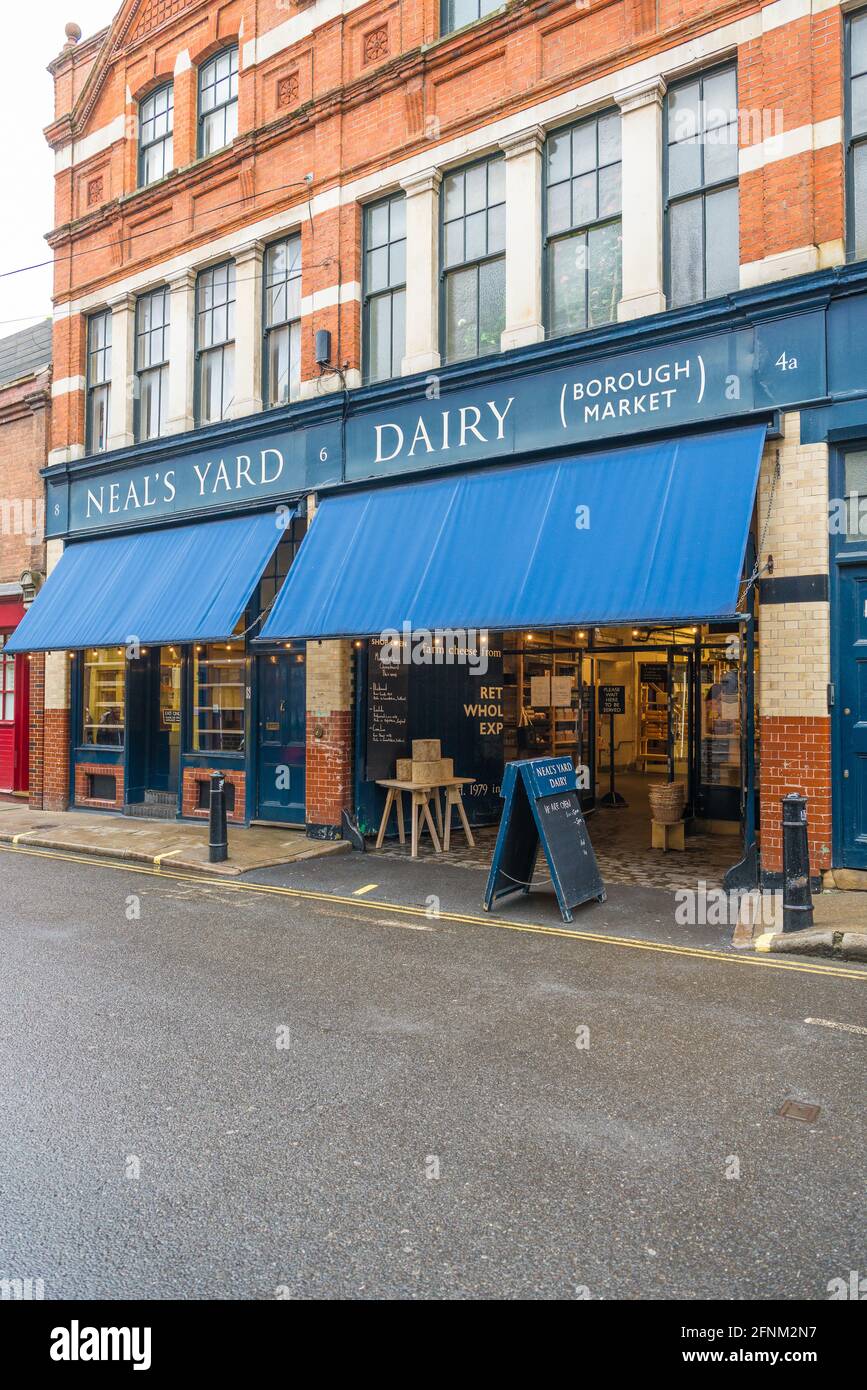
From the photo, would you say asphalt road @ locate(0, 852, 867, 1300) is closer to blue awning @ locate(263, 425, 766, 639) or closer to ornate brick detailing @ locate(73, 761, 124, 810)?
blue awning @ locate(263, 425, 766, 639)

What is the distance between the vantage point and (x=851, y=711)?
28.4 feet

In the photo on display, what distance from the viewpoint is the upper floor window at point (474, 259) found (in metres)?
11.7

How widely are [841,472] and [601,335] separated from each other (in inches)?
126

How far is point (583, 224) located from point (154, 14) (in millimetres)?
10064

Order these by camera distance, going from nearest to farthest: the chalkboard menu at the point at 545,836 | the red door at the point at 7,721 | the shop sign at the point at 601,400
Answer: the chalkboard menu at the point at 545,836 → the shop sign at the point at 601,400 → the red door at the point at 7,721

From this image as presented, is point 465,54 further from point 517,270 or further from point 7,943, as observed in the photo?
point 7,943

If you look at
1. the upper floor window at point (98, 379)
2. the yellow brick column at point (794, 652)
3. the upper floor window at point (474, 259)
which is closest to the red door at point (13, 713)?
the upper floor window at point (98, 379)

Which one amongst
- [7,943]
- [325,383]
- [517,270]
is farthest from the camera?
[325,383]

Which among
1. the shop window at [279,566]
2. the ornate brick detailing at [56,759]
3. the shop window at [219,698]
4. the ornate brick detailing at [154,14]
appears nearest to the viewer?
the shop window at [279,566]

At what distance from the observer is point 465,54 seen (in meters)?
11.7

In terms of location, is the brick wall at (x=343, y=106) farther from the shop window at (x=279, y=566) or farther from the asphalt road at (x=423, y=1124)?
the asphalt road at (x=423, y=1124)

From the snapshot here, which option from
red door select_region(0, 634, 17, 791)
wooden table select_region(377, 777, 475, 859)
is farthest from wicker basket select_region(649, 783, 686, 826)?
red door select_region(0, 634, 17, 791)

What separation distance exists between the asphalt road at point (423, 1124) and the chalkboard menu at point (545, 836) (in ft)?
4.09
